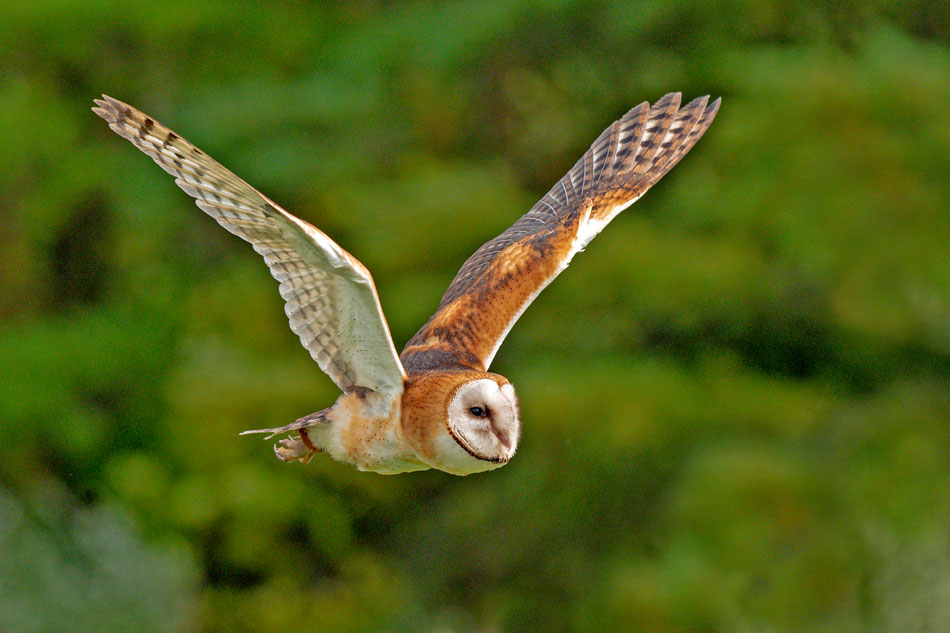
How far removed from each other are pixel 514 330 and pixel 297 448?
8.21m

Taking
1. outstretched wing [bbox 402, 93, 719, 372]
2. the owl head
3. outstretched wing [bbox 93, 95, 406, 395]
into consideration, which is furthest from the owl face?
outstretched wing [bbox 402, 93, 719, 372]

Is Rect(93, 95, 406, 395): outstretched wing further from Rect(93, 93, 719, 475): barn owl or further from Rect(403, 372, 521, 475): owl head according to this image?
Rect(403, 372, 521, 475): owl head

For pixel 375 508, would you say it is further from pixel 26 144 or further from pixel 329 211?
pixel 26 144

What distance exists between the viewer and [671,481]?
1312 centimetres

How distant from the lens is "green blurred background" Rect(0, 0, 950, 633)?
1240 cm

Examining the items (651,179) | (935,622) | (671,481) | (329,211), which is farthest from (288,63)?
(651,179)

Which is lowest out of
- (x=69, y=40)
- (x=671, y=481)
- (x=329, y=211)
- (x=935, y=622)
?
(x=671, y=481)

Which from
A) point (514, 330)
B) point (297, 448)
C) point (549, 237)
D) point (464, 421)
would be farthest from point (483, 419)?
point (514, 330)

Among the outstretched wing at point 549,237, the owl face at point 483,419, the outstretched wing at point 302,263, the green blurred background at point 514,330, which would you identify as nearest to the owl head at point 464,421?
the owl face at point 483,419

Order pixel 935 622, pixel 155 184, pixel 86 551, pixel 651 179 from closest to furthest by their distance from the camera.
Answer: pixel 651 179, pixel 935 622, pixel 86 551, pixel 155 184

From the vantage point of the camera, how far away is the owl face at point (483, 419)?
456 centimetres

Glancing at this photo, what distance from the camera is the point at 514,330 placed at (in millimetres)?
13125

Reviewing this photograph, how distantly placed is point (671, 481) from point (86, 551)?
16.6 feet

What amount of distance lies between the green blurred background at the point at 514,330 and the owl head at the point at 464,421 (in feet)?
20.8
